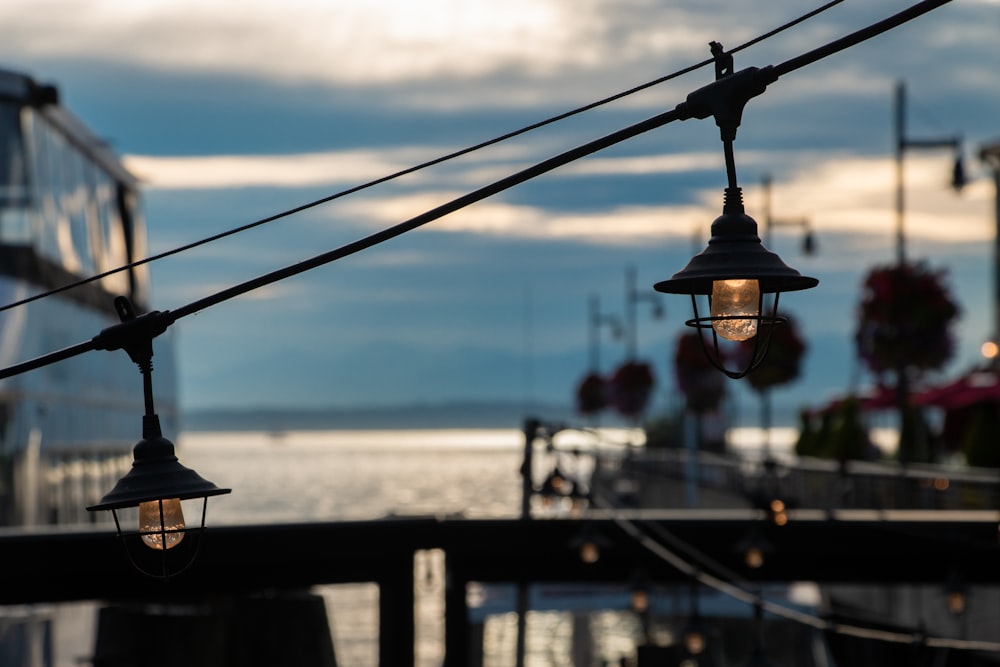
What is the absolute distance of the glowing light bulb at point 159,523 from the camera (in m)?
5.98

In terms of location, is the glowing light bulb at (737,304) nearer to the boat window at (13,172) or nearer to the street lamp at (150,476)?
the street lamp at (150,476)

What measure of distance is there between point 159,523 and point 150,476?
9.0 inches

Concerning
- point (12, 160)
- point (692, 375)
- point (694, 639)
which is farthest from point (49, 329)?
point (692, 375)

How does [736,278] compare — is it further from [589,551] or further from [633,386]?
[633,386]

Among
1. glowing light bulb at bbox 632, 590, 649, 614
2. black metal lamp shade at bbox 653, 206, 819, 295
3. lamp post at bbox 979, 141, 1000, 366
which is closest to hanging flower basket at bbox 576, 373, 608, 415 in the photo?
lamp post at bbox 979, 141, 1000, 366

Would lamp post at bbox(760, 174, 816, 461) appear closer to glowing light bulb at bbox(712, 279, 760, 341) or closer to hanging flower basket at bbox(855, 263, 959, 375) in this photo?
hanging flower basket at bbox(855, 263, 959, 375)

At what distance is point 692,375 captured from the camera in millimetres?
57438

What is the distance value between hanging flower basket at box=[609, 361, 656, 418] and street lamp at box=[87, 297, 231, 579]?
72.0m

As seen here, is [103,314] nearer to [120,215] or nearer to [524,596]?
[120,215]

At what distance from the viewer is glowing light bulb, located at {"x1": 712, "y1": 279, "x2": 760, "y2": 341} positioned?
560 cm

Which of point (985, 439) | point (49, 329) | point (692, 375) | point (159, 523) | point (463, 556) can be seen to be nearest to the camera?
point (159, 523)

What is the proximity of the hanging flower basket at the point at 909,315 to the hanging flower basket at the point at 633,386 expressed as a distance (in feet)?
147

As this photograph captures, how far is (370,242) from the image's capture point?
563cm

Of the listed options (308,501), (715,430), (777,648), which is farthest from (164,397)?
(308,501)
